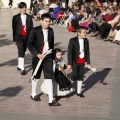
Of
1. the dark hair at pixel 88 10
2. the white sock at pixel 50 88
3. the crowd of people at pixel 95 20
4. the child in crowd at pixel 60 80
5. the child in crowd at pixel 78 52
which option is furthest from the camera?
the dark hair at pixel 88 10

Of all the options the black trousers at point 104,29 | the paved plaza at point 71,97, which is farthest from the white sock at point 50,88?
the black trousers at point 104,29

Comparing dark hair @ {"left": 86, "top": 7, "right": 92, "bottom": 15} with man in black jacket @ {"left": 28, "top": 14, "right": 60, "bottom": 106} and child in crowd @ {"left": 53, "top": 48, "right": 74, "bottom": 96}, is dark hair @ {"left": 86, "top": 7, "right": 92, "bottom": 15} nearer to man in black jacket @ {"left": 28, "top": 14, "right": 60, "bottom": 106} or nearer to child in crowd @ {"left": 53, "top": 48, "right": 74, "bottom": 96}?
child in crowd @ {"left": 53, "top": 48, "right": 74, "bottom": 96}

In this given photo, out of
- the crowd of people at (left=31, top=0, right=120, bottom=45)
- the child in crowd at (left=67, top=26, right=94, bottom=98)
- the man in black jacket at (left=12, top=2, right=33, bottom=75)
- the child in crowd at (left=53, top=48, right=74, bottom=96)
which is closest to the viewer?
the child in crowd at (left=67, top=26, right=94, bottom=98)

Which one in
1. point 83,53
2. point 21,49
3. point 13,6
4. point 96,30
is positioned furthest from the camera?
point 13,6

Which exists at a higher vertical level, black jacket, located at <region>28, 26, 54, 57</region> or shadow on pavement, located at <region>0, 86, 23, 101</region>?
black jacket, located at <region>28, 26, 54, 57</region>

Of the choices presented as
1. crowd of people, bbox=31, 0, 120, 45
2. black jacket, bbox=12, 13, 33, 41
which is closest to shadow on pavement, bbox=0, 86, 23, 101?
black jacket, bbox=12, 13, 33, 41

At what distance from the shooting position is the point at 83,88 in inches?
323

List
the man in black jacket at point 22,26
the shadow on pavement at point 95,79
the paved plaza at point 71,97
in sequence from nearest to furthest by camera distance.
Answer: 1. the paved plaza at point 71,97
2. the shadow on pavement at point 95,79
3. the man in black jacket at point 22,26

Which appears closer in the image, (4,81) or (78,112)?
(78,112)

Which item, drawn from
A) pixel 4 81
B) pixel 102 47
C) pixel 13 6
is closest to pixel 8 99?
pixel 4 81

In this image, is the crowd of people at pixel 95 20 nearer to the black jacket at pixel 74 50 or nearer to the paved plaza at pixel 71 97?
the paved plaza at pixel 71 97

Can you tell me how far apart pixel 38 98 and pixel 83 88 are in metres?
1.25

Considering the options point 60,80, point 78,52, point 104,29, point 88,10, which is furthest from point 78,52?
point 88,10

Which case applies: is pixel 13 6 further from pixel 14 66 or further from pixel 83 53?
pixel 83 53
